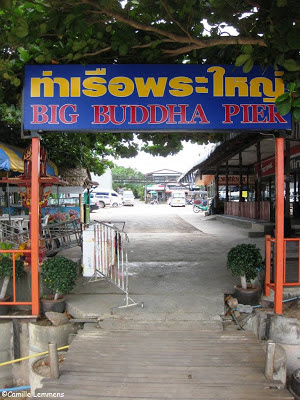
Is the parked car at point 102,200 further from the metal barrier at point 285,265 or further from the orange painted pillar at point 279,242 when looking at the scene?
the orange painted pillar at point 279,242

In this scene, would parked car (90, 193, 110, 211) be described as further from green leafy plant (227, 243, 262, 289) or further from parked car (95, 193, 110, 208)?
green leafy plant (227, 243, 262, 289)

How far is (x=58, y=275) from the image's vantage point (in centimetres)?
467

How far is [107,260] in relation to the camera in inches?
229

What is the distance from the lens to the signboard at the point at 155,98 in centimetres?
468

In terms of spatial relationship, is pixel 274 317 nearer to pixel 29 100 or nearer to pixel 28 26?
pixel 29 100

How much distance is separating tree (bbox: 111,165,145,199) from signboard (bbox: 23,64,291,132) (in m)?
72.7

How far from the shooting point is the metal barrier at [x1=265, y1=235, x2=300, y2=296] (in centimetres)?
479

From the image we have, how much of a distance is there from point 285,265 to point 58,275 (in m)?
3.71

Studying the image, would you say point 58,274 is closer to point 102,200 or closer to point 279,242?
point 279,242

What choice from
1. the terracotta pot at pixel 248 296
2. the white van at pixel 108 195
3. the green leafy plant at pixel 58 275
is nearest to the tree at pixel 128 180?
the white van at pixel 108 195

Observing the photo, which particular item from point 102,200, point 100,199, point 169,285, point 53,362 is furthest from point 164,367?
→ point 100,199

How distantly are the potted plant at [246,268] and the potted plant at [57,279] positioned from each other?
2439 mm

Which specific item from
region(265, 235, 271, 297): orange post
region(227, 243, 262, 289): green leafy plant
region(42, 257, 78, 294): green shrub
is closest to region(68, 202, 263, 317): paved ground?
region(42, 257, 78, 294): green shrub

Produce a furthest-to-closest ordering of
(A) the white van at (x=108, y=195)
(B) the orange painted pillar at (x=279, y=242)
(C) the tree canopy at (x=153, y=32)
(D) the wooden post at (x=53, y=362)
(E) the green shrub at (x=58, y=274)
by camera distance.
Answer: (A) the white van at (x=108, y=195)
(E) the green shrub at (x=58, y=274)
(B) the orange painted pillar at (x=279, y=242)
(C) the tree canopy at (x=153, y=32)
(D) the wooden post at (x=53, y=362)
